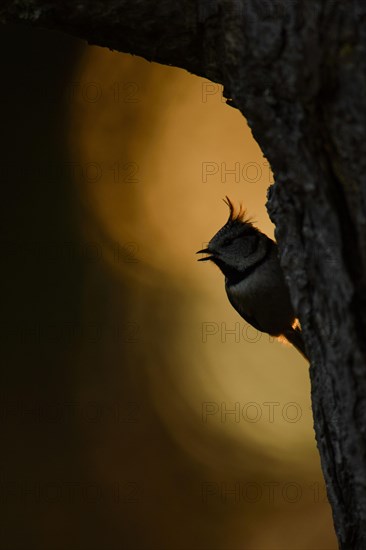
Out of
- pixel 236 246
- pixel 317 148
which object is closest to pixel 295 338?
pixel 236 246

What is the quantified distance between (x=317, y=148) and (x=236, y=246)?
5.93ft

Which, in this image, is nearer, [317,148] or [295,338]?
[317,148]

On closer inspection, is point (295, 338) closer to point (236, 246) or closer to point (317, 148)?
point (236, 246)

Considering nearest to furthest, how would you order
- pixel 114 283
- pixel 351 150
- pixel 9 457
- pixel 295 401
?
pixel 351 150 → pixel 295 401 → pixel 9 457 → pixel 114 283

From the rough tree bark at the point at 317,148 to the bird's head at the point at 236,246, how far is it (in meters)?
1.51

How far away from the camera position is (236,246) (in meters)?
3.63

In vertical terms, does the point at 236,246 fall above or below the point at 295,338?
above

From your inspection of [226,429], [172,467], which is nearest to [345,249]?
[226,429]

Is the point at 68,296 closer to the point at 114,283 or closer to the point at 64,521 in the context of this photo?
the point at 114,283

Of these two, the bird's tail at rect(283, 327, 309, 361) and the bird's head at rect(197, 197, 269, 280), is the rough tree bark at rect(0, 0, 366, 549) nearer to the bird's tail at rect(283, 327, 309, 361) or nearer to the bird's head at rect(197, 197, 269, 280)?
the bird's head at rect(197, 197, 269, 280)

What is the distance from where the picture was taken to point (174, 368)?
17.8 ft

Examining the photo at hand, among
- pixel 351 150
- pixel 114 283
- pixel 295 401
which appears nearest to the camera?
pixel 351 150

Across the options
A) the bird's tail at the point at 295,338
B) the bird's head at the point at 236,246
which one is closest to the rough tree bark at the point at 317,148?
the bird's head at the point at 236,246

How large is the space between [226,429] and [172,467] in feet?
1.74
